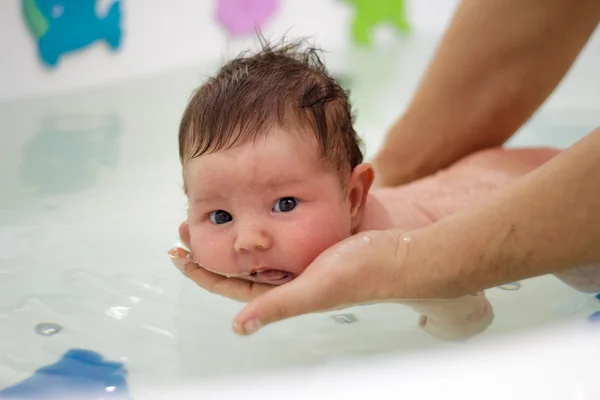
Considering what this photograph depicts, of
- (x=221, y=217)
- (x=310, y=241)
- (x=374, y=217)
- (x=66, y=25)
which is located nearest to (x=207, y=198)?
(x=221, y=217)

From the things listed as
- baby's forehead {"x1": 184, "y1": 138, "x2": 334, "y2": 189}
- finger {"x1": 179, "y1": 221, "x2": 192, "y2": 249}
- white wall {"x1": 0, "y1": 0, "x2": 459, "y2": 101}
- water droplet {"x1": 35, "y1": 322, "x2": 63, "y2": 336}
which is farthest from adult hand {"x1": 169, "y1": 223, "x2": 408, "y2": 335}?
white wall {"x1": 0, "y1": 0, "x2": 459, "y2": 101}

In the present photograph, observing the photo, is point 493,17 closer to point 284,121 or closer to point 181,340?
point 284,121

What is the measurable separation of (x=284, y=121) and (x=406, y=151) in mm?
480

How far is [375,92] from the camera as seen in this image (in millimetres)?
2068

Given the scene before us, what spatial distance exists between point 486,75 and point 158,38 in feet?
4.06

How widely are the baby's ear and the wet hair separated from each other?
13 mm

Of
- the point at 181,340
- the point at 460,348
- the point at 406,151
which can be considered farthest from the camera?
the point at 406,151

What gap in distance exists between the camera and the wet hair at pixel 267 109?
2.77 ft

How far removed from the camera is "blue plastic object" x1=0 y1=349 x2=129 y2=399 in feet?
2.56

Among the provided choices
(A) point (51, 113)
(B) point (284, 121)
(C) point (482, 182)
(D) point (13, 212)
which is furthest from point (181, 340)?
(A) point (51, 113)

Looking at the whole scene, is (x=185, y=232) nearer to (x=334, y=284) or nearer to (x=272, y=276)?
(x=272, y=276)

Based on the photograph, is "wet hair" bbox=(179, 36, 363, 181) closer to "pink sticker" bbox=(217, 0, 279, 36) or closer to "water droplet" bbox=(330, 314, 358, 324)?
"water droplet" bbox=(330, 314, 358, 324)

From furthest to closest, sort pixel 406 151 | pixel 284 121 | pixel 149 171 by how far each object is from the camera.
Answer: pixel 149 171 → pixel 406 151 → pixel 284 121

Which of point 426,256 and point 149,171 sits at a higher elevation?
point 149,171
